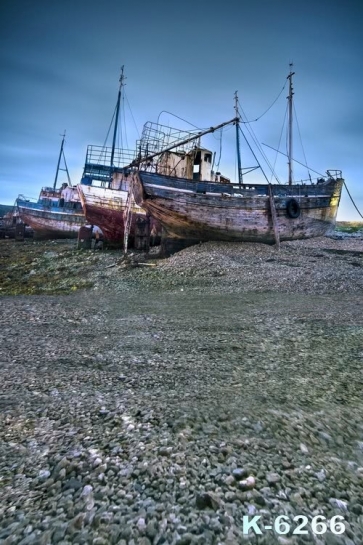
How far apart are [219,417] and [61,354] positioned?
8.85 feet

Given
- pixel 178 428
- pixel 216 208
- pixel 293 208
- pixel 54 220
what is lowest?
pixel 178 428

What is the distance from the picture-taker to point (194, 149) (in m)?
22.0

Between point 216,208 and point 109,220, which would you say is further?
point 109,220

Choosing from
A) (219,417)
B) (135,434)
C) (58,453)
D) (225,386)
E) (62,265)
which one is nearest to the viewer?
(58,453)

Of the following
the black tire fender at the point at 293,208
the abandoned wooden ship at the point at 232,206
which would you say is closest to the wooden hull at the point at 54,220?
the abandoned wooden ship at the point at 232,206

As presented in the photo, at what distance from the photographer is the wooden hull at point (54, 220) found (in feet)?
103

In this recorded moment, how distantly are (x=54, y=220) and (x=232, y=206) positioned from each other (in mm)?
22525

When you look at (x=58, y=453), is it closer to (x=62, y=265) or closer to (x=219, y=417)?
(x=219, y=417)

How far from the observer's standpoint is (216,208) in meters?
16.4

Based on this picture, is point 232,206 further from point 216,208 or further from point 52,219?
point 52,219

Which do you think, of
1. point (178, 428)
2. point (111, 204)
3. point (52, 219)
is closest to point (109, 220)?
point (111, 204)

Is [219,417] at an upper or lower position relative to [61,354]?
upper

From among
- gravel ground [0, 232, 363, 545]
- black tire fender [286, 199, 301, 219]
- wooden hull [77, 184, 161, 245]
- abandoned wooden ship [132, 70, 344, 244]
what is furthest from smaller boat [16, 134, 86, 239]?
gravel ground [0, 232, 363, 545]

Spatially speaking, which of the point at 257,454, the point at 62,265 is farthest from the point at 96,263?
the point at 257,454
